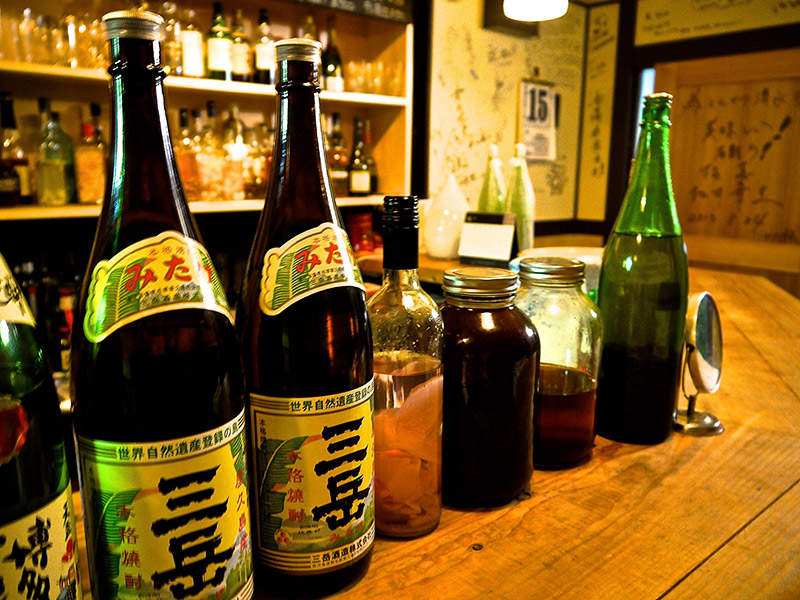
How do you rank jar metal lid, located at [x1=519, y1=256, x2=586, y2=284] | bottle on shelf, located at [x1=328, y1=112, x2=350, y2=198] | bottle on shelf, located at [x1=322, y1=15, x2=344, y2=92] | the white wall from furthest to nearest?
1. the white wall
2. bottle on shelf, located at [x1=328, y1=112, x2=350, y2=198]
3. bottle on shelf, located at [x1=322, y1=15, x2=344, y2=92]
4. jar metal lid, located at [x1=519, y1=256, x2=586, y2=284]

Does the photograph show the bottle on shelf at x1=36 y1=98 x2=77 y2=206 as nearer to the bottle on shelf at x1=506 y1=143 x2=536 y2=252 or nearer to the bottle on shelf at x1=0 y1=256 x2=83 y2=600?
the bottle on shelf at x1=506 y1=143 x2=536 y2=252

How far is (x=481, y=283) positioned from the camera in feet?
1.73

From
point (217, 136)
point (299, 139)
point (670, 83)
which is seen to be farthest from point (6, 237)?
point (670, 83)

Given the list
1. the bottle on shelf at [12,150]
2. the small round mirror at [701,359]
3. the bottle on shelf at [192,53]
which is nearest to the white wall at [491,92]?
the bottle on shelf at [192,53]

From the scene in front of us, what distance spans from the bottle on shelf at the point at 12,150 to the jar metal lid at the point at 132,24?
1521 millimetres

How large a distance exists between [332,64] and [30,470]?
2.20 meters

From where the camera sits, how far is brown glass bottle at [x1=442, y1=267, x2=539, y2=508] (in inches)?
20.8

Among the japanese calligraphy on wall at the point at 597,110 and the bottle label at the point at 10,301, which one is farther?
the japanese calligraphy on wall at the point at 597,110

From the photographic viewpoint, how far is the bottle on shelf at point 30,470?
0.32 meters

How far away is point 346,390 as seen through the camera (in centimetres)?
43

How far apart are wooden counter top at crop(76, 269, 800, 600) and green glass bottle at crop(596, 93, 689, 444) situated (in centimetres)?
6

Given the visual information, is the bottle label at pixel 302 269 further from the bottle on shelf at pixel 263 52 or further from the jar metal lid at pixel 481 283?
the bottle on shelf at pixel 263 52

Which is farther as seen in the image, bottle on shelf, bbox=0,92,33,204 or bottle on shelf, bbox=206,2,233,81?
bottle on shelf, bbox=206,2,233,81

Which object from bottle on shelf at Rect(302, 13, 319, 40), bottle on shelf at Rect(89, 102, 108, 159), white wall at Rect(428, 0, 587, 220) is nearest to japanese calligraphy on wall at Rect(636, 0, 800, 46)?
white wall at Rect(428, 0, 587, 220)
